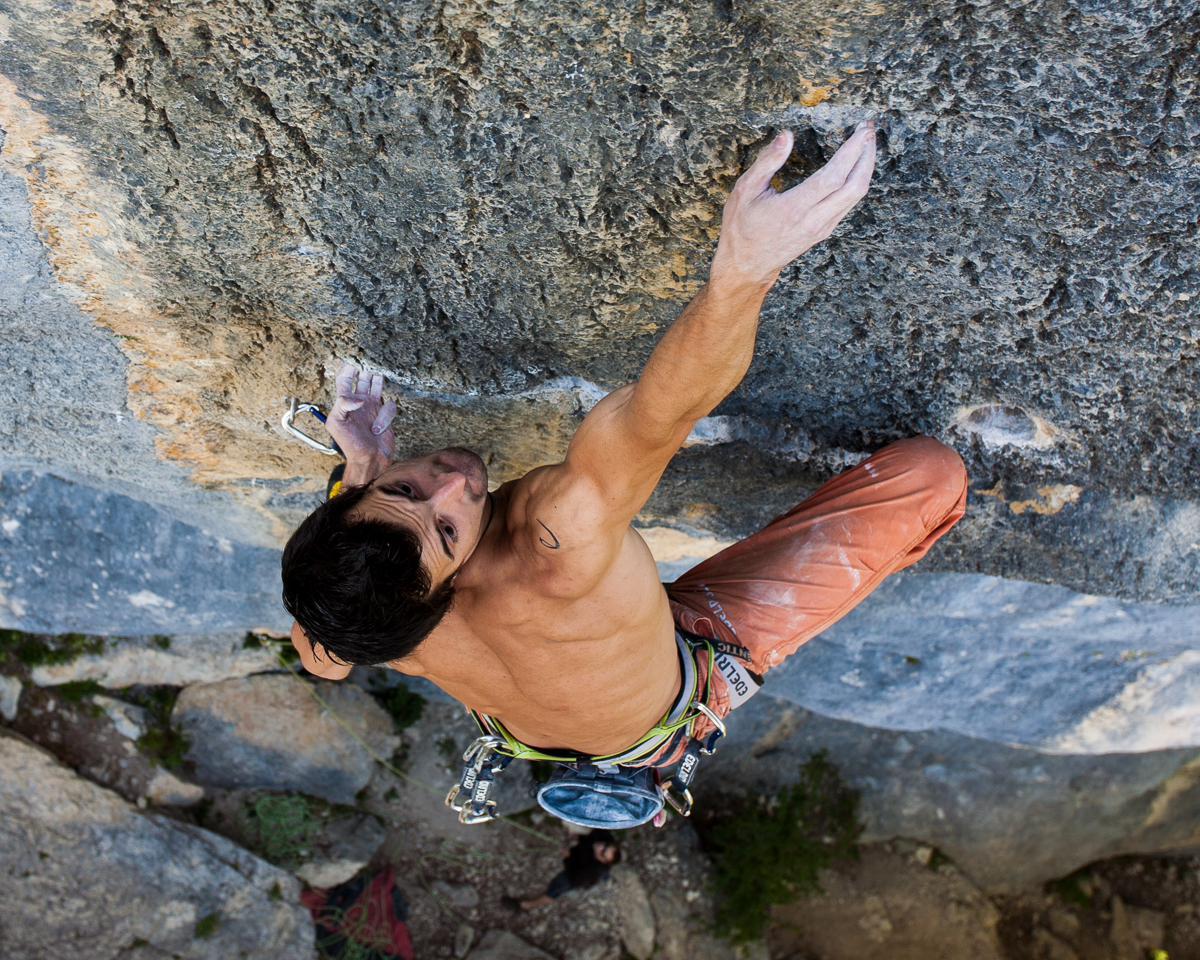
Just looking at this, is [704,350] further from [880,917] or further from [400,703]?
[880,917]

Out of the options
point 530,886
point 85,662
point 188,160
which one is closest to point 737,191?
point 188,160

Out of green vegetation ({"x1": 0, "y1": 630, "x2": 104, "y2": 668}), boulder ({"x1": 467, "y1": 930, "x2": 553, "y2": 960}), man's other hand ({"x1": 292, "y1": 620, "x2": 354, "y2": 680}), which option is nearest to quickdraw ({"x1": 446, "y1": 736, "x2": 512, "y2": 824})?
man's other hand ({"x1": 292, "y1": 620, "x2": 354, "y2": 680})

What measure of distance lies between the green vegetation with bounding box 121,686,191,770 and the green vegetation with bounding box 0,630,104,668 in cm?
35

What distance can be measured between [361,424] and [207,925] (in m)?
3.46

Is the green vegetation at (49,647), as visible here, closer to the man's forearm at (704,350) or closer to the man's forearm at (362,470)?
the man's forearm at (362,470)

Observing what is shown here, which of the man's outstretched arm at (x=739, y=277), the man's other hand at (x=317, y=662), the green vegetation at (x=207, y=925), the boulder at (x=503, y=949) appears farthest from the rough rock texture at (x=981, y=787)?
the man's outstretched arm at (x=739, y=277)

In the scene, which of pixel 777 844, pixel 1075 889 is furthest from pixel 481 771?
pixel 1075 889

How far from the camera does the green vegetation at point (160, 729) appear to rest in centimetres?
411

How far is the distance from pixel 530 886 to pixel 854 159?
5.04 metres

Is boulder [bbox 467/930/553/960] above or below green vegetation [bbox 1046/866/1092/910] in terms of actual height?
→ below

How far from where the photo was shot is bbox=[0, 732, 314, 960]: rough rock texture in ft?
12.4

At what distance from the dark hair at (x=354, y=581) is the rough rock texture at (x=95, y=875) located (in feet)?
10.4

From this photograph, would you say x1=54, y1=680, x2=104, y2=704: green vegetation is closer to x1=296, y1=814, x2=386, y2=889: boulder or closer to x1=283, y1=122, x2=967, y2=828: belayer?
x1=296, y1=814, x2=386, y2=889: boulder

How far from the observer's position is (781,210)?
1.20m
